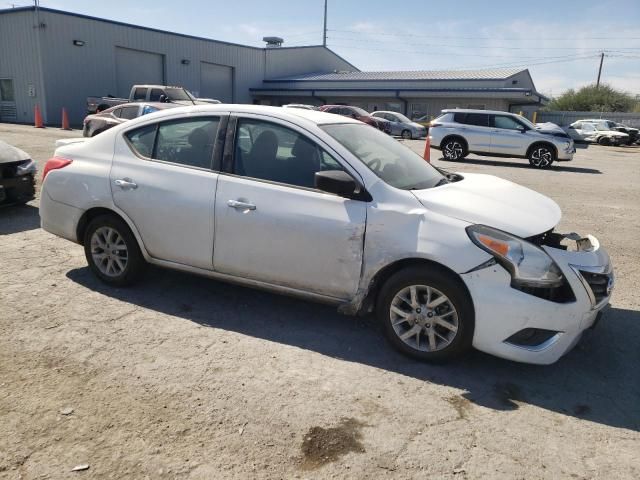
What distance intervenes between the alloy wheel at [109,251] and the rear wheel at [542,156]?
1508cm

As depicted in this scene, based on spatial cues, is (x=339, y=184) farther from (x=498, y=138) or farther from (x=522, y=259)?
(x=498, y=138)

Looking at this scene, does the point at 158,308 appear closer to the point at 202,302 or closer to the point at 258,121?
the point at 202,302

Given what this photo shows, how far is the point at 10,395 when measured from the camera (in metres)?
3.11

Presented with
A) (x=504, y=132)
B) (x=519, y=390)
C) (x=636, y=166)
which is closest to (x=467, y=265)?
(x=519, y=390)

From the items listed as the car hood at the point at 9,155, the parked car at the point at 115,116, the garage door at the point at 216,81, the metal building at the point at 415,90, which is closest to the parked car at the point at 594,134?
the metal building at the point at 415,90

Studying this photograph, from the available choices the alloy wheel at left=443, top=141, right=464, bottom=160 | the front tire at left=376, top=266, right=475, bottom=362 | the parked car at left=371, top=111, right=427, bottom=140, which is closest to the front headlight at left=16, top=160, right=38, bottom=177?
the front tire at left=376, top=266, right=475, bottom=362

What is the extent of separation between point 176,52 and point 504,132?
25.9 m

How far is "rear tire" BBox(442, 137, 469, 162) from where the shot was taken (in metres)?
17.8

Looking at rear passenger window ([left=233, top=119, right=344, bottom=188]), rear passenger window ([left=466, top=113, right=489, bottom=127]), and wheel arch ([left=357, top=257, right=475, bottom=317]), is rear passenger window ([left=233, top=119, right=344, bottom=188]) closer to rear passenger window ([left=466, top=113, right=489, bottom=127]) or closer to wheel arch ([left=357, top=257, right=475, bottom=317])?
wheel arch ([left=357, top=257, right=475, bottom=317])

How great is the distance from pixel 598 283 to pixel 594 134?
33948 mm

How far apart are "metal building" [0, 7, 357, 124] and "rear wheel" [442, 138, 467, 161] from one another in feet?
70.7

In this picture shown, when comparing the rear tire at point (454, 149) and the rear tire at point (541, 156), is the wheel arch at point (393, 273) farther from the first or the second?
the rear tire at point (454, 149)

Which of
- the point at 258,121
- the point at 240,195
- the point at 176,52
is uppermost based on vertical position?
the point at 176,52

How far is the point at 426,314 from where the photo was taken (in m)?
3.54
